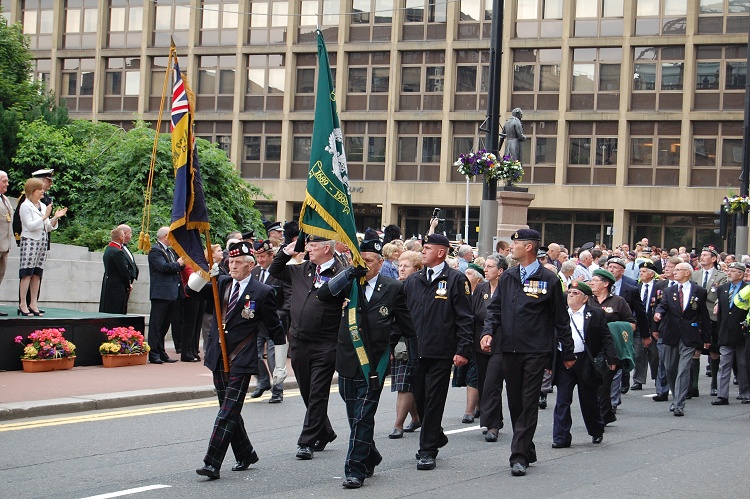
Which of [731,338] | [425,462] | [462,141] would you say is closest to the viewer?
[425,462]

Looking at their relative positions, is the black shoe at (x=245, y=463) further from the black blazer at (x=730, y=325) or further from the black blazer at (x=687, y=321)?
the black blazer at (x=730, y=325)

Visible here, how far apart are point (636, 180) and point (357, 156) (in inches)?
515

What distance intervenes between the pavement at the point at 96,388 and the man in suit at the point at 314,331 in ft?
12.7

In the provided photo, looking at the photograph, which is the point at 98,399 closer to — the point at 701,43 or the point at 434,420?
the point at 434,420

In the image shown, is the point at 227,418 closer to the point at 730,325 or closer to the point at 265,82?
the point at 730,325

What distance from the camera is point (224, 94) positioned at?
2088 inches

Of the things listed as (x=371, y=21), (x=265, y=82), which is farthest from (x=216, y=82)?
(x=371, y=21)

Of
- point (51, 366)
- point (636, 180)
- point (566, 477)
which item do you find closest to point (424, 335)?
point (566, 477)

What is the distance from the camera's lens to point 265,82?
171ft

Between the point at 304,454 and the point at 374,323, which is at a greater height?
the point at 374,323

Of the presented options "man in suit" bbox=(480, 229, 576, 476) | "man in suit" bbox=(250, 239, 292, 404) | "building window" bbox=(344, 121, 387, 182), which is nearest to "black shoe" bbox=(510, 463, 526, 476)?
"man in suit" bbox=(480, 229, 576, 476)

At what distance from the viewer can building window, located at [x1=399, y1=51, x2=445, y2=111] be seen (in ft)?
163

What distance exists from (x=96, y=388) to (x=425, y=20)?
127 feet

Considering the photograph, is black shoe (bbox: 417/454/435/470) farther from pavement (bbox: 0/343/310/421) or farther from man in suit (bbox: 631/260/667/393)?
man in suit (bbox: 631/260/667/393)
